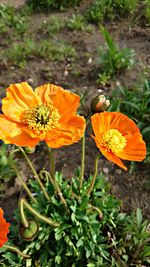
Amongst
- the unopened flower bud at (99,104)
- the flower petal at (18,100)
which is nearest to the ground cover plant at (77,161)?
the unopened flower bud at (99,104)

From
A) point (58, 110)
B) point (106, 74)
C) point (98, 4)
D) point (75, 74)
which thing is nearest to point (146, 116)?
point (106, 74)

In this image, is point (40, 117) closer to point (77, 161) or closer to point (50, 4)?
point (77, 161)

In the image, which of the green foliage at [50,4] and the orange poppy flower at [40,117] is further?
the green foliage at [50,4]

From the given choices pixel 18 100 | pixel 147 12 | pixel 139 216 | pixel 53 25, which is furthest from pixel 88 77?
pixel 18 100

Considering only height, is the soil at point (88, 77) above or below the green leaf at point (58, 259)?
above

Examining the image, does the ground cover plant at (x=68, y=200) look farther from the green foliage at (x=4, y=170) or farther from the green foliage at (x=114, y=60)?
the green foliage at (x=114, y=60)

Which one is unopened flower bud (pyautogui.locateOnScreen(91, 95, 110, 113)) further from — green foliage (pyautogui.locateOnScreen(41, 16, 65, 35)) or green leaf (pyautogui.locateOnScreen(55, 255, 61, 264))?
green foliage (pyautogui.locateOnScreen(41, 16, 65, 35))

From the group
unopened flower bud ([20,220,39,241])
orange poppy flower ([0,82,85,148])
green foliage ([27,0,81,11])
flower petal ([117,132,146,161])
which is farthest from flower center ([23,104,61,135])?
green foliage ([27,0,81,11])
